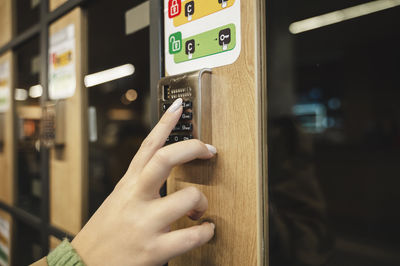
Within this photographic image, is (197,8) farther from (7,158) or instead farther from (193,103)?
(7,158)

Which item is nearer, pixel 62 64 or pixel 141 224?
pixel 141 224

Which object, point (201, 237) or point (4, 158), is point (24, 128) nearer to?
point (4, 158)

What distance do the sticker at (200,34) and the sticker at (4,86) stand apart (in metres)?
1.65

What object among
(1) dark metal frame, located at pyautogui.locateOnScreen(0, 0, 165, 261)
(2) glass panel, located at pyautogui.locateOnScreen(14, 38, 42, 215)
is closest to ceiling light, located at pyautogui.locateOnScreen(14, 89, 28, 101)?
(2) glass panel, located at pyautogui.locateOnScreen(14, 38, 42, 215)

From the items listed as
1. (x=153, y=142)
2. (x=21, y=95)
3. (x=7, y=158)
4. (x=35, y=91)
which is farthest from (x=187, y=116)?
(x=7, y=158)

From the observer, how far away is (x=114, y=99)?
1.20m

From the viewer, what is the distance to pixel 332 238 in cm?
71

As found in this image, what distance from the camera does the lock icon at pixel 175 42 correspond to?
78cm

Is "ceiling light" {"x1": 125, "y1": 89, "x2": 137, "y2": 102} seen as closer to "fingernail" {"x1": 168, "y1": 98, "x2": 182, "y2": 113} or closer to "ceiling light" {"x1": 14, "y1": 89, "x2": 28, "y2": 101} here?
"fingernail" {"x1": 168, "y1": 98, "x2": 182, "y2": 113}

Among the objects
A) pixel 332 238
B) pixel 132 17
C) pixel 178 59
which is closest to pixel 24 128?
pixel 132 17

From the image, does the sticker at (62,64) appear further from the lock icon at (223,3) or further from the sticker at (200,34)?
the lock icon at (223,3)

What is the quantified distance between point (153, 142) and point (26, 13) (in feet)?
5.60

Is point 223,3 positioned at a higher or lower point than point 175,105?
higher

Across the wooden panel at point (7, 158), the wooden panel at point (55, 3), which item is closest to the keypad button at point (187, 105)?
the wooden panel at point (55, 3)
